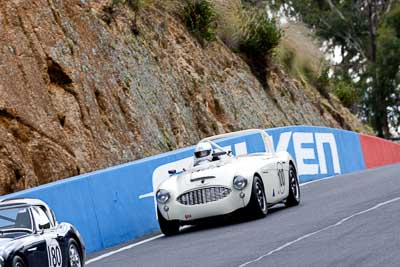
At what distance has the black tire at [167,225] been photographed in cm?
1612

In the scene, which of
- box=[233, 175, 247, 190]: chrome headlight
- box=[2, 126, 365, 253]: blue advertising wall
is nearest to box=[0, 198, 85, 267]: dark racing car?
box=[2, 126, 365, 253]: blue advertising wall

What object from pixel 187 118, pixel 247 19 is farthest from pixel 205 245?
pixel 247 19

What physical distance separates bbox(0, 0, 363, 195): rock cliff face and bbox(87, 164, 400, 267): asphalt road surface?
15.0ft

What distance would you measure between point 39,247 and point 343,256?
10.1 feet

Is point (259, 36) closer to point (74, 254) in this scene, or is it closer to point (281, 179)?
point (281, 179)

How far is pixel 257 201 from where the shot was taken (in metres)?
16.4

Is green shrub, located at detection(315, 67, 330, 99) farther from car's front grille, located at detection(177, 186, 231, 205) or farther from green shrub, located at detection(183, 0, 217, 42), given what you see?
car's front grille, located at detection(177, 186, 231, 205)

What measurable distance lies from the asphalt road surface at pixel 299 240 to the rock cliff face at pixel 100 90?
4570mm

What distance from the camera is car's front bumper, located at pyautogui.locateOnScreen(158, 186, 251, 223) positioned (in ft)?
52.6

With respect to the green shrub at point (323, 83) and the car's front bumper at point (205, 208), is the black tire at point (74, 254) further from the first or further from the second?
the green shrub at point (323, 83)

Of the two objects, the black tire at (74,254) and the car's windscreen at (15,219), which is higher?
the car's windscreen at (15,219)

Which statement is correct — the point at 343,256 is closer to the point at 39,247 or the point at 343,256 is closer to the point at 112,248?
the point at 39,247

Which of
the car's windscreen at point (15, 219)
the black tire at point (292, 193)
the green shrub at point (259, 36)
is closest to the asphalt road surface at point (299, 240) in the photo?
the black tire at point (292, 193)

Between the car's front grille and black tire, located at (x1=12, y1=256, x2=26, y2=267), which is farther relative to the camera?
the car's front grille
